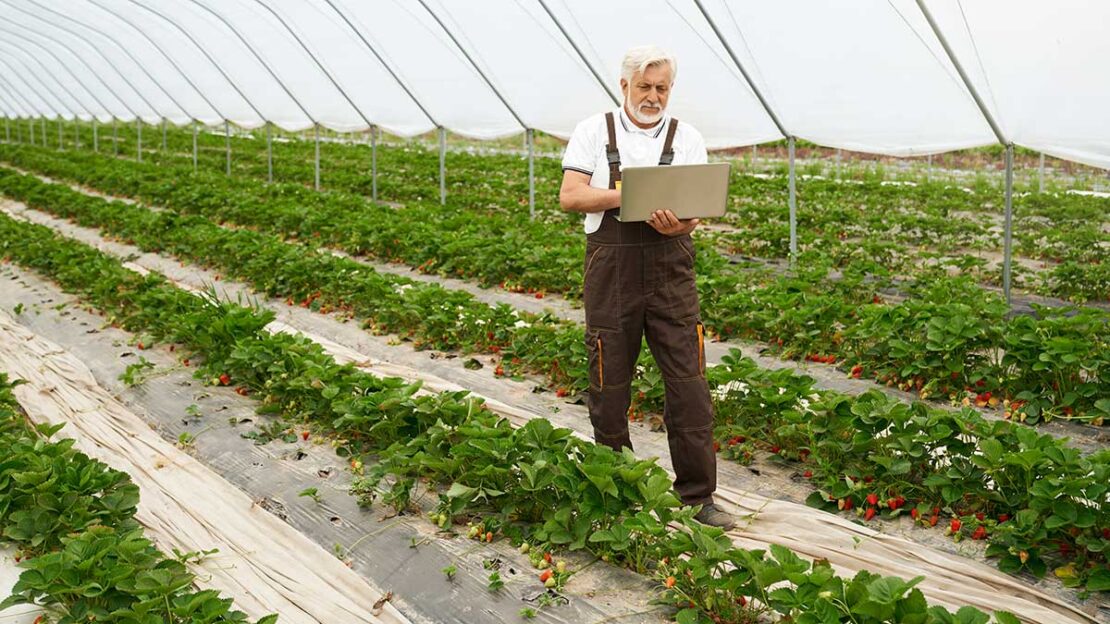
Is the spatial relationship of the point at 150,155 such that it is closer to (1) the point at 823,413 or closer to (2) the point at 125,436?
(2) the point at 125,436

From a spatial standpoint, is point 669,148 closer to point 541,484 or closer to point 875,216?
point 541,484

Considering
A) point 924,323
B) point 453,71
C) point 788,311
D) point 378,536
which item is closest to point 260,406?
point 378,536

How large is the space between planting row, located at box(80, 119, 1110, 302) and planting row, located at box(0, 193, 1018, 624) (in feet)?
15.6

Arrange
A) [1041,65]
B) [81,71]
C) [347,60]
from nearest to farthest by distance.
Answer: [1041,65], [347,60], [81,71]

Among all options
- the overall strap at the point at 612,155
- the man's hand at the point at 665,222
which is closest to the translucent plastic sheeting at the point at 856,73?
the overall strap at the point at 612,155

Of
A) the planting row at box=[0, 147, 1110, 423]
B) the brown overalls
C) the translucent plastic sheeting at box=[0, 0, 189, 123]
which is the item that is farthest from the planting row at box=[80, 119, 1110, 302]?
the brown overalls

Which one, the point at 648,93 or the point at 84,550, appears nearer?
the point at 84,550

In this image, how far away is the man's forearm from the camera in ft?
11.5

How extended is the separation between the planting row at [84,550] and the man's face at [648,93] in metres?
2.04

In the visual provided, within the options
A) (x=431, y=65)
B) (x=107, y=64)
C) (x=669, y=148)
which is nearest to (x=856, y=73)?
(x=669, y=148)

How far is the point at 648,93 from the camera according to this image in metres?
3.52

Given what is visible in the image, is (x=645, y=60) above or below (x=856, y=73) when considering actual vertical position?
below

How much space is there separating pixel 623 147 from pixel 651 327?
66 centimetres

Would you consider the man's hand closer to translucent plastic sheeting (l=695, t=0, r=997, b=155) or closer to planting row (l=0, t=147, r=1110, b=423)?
planting row (l=0, t=147, r=1110, b=423)
